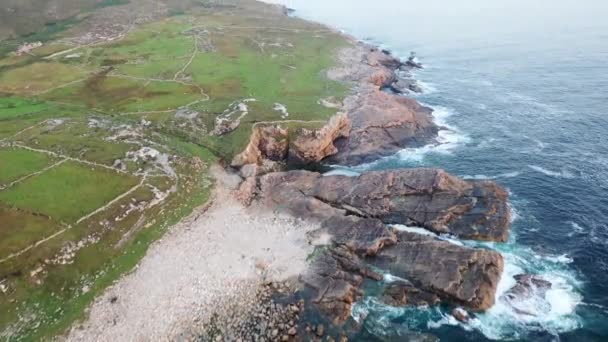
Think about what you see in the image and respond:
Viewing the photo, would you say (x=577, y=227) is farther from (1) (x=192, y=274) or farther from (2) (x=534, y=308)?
(1) (x=192, y=274)

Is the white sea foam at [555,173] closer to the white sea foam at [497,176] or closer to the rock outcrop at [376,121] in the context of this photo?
the white sea foam at [497,176]

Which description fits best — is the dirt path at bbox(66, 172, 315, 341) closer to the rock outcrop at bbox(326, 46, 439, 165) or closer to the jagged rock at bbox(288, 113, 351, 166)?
the jagged rock at bbox(288, 113, 351, 166)

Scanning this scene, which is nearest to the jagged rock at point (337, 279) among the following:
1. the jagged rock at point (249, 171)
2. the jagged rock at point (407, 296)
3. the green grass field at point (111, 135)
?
the jagged rock at point (407, 296)

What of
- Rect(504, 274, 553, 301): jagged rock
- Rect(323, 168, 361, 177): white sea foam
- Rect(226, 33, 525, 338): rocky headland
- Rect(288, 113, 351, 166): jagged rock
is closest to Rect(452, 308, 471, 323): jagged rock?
Rect(226, 33, 525, 338): rocky headland

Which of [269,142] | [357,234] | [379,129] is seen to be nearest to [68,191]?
[269,142]

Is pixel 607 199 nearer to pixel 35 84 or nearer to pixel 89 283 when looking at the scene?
pixel 89 283

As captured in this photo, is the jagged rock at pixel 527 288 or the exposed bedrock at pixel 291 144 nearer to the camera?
the jagged rock at pixel 527 288
